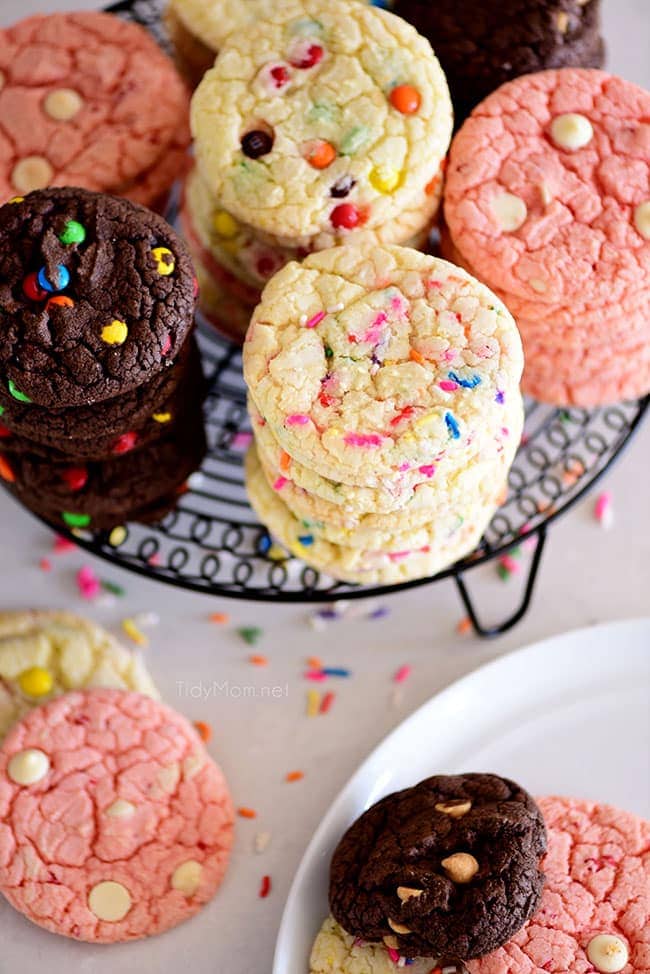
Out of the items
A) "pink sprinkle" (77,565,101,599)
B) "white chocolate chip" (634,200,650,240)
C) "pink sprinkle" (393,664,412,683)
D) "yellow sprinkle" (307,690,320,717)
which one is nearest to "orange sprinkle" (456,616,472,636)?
"pink sprinkle" (393,664,412,683)

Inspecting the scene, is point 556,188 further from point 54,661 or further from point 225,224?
point 54,661

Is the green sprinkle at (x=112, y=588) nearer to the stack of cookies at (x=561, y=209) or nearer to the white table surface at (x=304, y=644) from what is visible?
the white table surface at (x=304, y=644)

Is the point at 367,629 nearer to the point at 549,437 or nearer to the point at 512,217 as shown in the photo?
the point at 549,437

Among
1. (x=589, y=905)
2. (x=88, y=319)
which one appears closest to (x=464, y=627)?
(x=589, y=905)

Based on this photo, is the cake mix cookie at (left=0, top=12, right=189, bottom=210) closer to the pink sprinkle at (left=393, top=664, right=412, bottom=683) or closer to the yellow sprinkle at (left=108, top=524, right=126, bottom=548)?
the yellow sprinkle at (left=108, top=524, right=126, bottom=548)

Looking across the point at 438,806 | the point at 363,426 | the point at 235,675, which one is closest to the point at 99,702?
the point at 235,675

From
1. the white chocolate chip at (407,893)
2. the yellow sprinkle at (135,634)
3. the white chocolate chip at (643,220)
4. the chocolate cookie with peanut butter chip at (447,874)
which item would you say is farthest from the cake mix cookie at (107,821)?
the white chocolate chip at (643,220)
